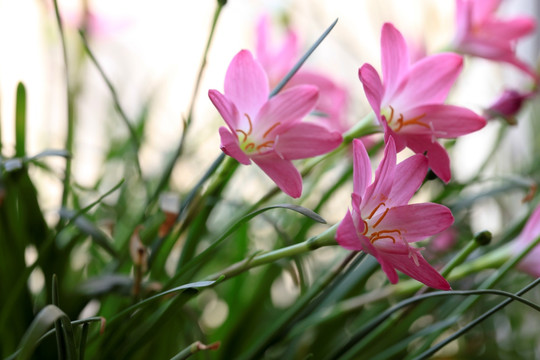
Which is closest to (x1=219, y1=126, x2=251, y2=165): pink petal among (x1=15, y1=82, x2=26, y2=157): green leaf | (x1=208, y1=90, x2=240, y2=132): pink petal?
(x1=208, y1=90, x2=240, y2=132): pink petal

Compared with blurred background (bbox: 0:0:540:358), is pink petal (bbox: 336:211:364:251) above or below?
above

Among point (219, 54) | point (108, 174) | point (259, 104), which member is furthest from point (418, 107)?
point (219, 54)

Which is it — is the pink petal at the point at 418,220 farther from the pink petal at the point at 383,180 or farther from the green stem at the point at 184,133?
the green stem at the point at 184,133

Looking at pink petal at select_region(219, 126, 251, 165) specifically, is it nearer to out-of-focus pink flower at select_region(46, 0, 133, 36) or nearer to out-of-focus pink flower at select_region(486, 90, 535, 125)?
out-of-focus pink flower at select_region(486, 90, 535, 125)

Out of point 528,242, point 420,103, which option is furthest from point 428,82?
point 528,242

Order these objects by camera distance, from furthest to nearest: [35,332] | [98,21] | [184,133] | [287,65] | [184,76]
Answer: [184,76] → [98,21] → [287,65] → [184,133] → [35,332]

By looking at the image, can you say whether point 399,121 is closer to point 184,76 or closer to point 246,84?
point 246,84

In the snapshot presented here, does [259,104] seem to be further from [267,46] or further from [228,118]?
[267,46]
